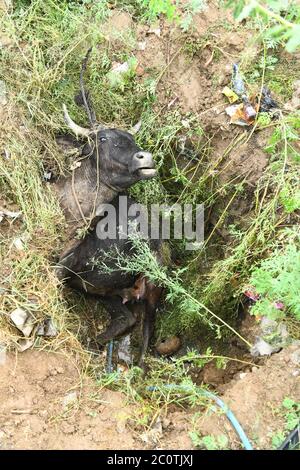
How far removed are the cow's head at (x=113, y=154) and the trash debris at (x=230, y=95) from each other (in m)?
1.02

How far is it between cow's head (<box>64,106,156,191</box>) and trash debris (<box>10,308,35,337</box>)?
158 cm

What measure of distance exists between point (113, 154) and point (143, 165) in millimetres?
479

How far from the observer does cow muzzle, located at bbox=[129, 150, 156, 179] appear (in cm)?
546

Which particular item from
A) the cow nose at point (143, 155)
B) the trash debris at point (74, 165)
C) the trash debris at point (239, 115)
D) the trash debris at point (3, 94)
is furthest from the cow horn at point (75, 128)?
the trash debris at point (239, 115)

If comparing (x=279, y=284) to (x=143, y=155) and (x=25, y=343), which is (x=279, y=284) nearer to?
(x=143, y=155)

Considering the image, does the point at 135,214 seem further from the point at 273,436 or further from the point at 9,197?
the point at 273,436

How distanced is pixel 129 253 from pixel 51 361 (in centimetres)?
135

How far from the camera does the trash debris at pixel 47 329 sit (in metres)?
5.22

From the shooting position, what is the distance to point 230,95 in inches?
233

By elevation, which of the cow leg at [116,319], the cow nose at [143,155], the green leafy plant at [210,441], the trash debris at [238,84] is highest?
the trash debris at [238,84]

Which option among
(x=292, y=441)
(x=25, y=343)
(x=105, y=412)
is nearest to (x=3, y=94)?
(x=25, y=343)

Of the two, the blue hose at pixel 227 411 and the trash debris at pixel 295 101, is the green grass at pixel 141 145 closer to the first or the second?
the trash debris at pixel 295 101

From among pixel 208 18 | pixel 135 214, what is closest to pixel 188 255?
pixel 135 214

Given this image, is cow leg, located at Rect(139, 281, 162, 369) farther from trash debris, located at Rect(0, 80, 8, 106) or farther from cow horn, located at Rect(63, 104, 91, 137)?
trash debris, located at Rect(0, 80, 8, 106)
